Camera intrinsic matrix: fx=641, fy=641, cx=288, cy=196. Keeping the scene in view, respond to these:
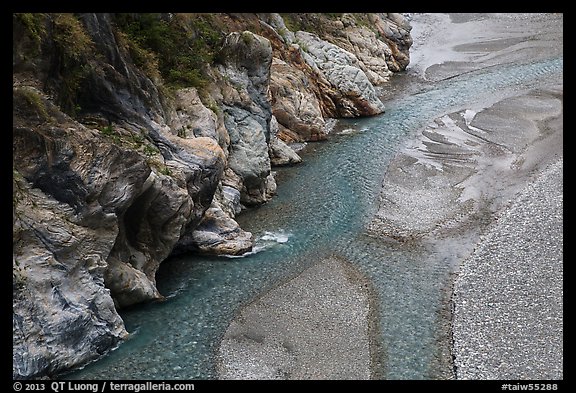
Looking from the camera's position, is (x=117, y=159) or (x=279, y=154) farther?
(x=279, y=154)

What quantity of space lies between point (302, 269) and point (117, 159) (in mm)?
8655

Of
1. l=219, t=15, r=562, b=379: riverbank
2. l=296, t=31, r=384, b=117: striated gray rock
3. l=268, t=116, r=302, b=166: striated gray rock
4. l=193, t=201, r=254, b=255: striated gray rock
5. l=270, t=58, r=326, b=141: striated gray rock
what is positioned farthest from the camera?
l=296, t=31, r=384, b=117: striated gray rock

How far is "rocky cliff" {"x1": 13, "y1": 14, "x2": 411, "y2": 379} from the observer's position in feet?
61.4

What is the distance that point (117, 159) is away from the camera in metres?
20.9

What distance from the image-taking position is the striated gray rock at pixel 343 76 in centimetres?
4622

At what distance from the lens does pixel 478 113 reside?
145 feet

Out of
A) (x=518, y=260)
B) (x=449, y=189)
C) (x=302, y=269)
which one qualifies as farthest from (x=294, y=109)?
(x=518, y=260)

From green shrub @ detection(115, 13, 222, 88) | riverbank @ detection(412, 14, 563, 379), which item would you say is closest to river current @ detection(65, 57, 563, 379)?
riverbank @ detection(412, 14, 563, 379)

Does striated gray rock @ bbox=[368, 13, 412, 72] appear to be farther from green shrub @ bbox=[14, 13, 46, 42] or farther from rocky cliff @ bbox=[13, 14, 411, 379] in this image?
green shrub @ bbox=[14, 13, 46, 42]

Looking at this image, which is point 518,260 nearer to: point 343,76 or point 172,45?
point 172,45

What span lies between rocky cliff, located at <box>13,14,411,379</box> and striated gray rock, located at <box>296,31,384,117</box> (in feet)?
29.8
